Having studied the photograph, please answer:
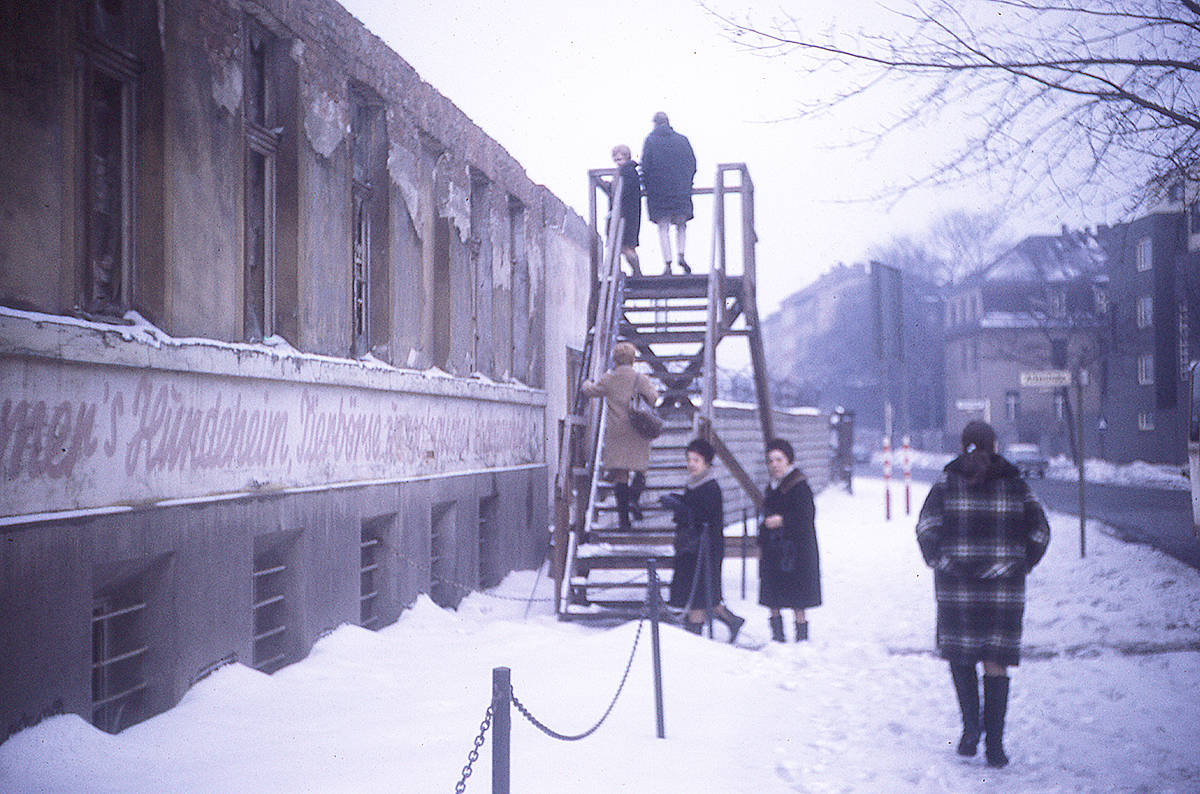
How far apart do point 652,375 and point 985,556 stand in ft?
25.1

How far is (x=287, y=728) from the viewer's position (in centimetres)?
603

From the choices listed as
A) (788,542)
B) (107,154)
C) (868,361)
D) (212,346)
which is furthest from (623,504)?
(868,361)

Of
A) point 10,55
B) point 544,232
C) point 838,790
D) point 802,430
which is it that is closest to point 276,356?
point 10,55

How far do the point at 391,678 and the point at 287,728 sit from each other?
4.95 ft

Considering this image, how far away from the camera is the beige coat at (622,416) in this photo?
10.6 meters

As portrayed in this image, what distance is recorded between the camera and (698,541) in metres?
9.21

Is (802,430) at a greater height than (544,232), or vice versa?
(544,232)

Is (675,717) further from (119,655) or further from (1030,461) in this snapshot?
(1030,461)

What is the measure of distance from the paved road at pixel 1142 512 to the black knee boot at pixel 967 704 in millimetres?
7628

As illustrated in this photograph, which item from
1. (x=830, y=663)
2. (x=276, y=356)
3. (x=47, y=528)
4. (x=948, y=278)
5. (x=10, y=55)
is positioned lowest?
(x=830, y=663)

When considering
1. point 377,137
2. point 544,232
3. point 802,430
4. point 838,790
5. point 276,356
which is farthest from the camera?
point 802,430

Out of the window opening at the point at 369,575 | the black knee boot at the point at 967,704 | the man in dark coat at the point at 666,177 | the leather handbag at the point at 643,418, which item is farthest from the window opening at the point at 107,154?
the man in dark coat at the point at 666,177

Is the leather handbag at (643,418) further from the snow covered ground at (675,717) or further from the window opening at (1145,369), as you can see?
the window opening at (1145,369)

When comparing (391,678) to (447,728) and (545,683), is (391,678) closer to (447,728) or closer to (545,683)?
(545,683)
